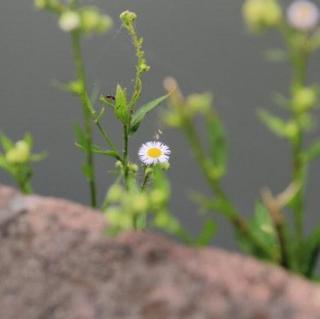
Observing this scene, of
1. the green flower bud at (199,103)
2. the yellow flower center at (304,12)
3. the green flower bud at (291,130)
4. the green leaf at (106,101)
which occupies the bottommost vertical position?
the green leaf at (106,101)

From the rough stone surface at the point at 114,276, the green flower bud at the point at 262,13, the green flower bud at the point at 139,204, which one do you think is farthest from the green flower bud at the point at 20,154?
the green flower bud at the point at 262,13

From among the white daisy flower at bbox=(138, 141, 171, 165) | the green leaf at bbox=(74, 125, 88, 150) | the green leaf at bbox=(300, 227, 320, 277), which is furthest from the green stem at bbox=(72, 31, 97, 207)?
the green leaf at bbox=(300, 227, 320, 277)

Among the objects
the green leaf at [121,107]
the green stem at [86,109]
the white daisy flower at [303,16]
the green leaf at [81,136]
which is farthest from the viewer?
the green leaf at [121,107]

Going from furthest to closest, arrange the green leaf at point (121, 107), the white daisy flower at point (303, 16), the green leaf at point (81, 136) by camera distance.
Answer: the green leaf at point (121, 107), the green leaf at point (81, 136), the white daisy flower at point (303, 16)

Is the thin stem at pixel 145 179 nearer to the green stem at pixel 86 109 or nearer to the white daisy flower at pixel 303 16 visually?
the green stem at pixel 86 109

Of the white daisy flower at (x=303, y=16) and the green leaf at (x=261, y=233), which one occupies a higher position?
the white daisy flower at (x=303, y=16)

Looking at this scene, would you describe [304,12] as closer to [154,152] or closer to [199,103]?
[199,103]

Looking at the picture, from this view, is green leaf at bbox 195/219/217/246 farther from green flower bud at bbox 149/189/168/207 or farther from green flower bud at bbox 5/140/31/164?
green flower bud at bbox 5/140/31/164

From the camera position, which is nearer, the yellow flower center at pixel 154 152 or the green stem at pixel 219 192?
the green stem at pixel 219 192
